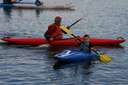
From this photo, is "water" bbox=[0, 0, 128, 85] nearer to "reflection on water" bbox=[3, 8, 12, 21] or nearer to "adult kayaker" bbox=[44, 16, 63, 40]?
"adult kayaker" bbox=[44, 16, 63, 40]

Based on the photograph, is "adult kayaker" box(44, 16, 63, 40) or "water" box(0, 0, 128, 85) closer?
"water" box(0, 0, 128, 85)

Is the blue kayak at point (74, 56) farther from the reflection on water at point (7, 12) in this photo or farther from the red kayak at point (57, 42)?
the reflection on water at point (7, 12)

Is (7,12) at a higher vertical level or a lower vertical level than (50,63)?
lower

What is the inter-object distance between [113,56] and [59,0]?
1786 inches

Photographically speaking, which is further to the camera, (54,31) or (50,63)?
(54,31)

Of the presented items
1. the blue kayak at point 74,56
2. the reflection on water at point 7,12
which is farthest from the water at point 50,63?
the reflection on water at point 7,12

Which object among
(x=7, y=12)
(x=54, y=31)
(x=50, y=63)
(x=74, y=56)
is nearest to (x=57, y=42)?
(x=54, y=31)

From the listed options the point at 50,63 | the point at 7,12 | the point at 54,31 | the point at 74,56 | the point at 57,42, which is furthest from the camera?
the point at 7,12

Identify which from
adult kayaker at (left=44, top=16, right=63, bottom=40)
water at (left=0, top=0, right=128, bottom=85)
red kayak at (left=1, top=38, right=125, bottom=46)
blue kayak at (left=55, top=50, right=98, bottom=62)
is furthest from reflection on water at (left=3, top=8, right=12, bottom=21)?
blue kayak at (left=55, top=50, right=98, bottom=62)

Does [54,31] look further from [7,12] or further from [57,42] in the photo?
[7,12]

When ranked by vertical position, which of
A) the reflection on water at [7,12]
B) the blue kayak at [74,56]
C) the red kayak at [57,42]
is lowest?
the reflection on water at [7,12]

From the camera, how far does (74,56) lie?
25297 mm

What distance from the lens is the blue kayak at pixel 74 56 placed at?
80.7 ft

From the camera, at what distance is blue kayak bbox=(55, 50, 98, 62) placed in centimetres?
2461
